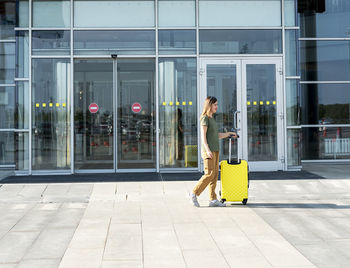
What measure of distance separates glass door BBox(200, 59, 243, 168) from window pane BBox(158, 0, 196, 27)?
1.23 metres

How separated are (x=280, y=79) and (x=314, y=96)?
2627 millimetres

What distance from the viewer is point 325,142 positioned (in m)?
13.9

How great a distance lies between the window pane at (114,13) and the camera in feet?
38.8

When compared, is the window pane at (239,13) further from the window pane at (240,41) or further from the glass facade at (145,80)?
the window pane at (240,41)

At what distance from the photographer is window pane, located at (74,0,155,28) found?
11812mm

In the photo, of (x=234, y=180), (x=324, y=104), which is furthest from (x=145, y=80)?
(x=324, y=104)

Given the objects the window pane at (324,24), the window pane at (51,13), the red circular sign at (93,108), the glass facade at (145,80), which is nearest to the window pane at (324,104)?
the window pane at (324,24)

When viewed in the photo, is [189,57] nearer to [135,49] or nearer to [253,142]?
[135,49]

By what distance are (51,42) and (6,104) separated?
3.03 meters

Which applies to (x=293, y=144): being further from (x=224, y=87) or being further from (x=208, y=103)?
(x=208, y=103)

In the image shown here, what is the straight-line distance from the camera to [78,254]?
501cm

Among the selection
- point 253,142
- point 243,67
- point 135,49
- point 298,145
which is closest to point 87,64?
point 135,49

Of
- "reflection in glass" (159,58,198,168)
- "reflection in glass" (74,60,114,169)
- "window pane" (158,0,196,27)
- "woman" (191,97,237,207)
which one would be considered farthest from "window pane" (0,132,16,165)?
"woman" (191,97,237,207)

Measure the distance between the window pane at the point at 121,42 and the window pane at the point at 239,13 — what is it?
59.7 inches
